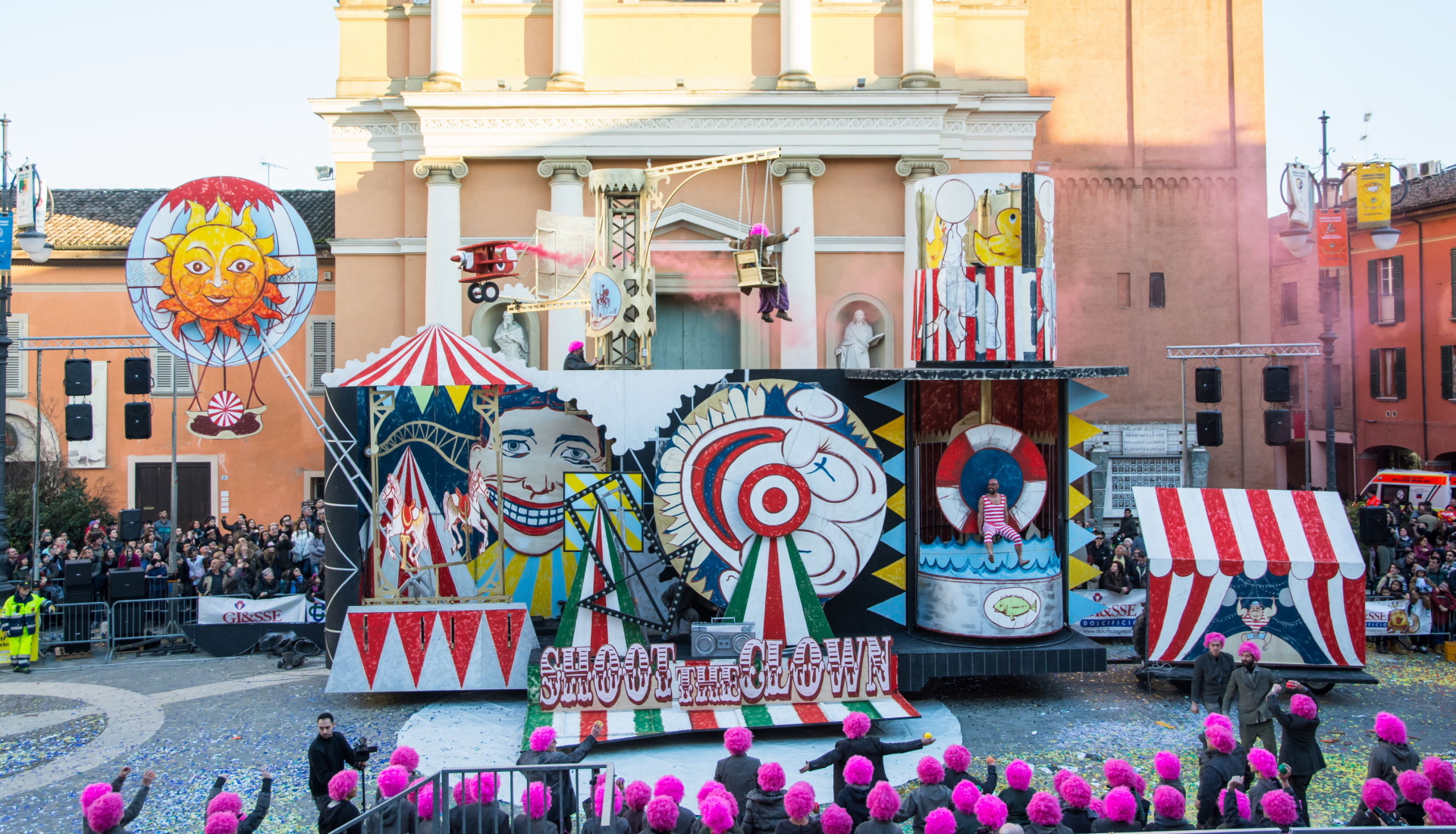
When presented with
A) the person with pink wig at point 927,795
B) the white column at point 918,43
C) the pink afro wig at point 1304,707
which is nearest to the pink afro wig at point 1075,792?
the person with pink wig at point 927,795

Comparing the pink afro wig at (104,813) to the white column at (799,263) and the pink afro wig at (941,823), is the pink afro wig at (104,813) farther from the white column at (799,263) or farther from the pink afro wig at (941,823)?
the white column at (799,263)

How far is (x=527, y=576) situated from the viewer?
15648 millimetres

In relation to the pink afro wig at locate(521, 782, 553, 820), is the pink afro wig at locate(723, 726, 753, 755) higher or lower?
higher

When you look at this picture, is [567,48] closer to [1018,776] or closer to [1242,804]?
[1018,776]

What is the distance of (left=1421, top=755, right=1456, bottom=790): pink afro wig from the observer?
791 cm

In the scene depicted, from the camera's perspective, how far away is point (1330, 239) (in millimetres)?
20812

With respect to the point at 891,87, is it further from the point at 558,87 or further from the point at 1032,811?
the point at 1032,811

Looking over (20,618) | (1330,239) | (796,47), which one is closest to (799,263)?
(796,47)

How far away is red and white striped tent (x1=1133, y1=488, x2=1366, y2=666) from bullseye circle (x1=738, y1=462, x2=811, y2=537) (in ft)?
14.2

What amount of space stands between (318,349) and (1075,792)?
25.9 meters

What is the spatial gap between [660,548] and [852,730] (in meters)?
5.28

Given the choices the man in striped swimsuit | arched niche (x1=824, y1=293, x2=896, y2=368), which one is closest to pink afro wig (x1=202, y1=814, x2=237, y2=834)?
the man in striped swimsuit

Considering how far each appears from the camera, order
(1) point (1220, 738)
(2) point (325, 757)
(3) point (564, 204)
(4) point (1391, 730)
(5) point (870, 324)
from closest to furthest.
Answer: (4) point (1391, 730) → (1) point (1220, 738) → (2) point (325, 757) → (3) point (564, 204) → (5) point (870, 324)

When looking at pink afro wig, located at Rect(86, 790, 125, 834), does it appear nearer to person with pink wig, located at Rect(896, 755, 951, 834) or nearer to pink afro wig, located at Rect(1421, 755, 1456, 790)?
person with pink wig, located at Rect(896, 755, 951, 834)
